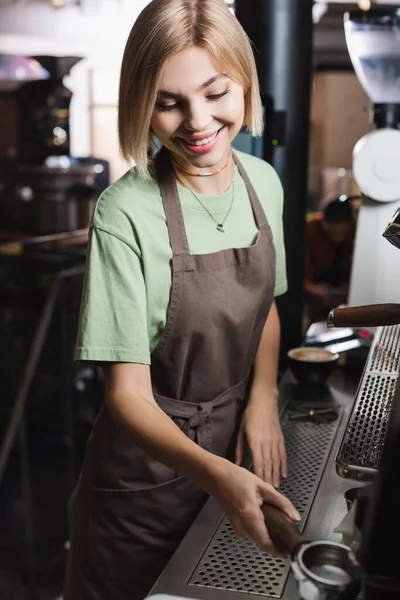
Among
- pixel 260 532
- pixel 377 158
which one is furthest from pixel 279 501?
pixel 377 158

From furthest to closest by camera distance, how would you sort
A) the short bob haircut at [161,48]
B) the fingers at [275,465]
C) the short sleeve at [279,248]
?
the short sleeve at [279,248]
the fingers at [275,465]
the short bob haircut at [161,48]

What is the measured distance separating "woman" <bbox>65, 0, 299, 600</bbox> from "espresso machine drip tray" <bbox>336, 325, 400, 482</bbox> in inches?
7.0

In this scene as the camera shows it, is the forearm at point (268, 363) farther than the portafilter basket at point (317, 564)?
Yes

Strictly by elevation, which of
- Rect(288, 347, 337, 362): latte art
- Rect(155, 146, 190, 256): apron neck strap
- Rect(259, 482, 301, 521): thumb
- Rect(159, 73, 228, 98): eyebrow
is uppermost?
Rect(159, 73, 228, 98): eyebrow

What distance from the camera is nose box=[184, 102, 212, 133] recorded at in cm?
114

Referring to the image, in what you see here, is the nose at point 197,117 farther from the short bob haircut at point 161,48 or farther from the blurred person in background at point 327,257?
the blurred person in background at point 327,257

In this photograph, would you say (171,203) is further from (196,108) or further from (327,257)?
(327,257)

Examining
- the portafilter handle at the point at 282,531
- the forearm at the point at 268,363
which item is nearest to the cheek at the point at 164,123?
the forearm at the point at 268,363

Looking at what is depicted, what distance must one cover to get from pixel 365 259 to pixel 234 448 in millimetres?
628

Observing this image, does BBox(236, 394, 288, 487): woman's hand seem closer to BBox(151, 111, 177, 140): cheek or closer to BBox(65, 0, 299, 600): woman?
BBox(65, 0, 299, 600): woman

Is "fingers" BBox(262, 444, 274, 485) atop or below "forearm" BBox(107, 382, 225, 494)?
below

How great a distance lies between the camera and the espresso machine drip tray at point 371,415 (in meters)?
1.04

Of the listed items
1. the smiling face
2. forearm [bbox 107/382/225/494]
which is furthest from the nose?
forearm [bbox 107/382/225/494]

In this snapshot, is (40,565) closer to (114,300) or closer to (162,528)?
(162,528)
